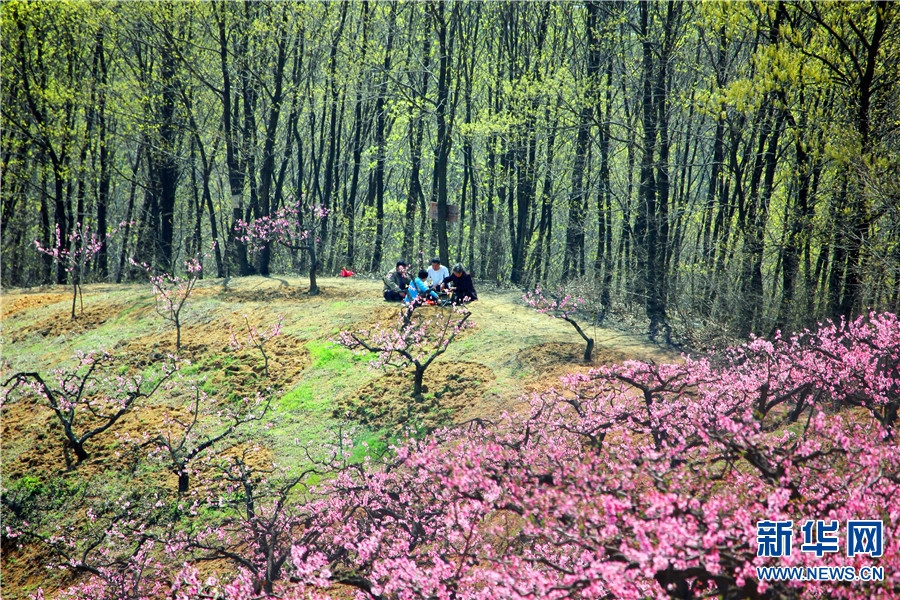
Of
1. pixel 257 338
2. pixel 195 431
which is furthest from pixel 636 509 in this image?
pixel 257 338

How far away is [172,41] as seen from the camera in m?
19.5

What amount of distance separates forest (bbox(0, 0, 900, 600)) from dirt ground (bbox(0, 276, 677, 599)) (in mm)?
78

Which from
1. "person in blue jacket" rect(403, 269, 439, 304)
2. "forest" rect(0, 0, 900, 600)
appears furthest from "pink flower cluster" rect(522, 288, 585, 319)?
"person in blue jacket" rect(403, 269, 439, 304)

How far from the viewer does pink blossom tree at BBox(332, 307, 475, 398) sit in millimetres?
9816

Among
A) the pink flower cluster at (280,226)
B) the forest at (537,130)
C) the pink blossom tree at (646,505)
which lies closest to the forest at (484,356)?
the pink blossom tree at (646,505)

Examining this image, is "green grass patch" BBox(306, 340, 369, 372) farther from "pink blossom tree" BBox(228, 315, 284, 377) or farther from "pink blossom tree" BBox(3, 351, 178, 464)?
"pink blossom tree" BBox(3, 351, 178, 464)

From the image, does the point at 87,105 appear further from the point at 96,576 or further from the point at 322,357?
the point at 96,576

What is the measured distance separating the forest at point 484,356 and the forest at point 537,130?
0.14m

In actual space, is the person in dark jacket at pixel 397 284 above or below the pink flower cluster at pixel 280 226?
below

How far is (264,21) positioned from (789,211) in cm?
1779

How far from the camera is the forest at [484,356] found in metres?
3.90

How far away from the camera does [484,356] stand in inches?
420

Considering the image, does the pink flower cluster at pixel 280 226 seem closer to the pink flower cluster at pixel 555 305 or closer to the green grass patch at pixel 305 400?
the green grass patch at pixel 305 400

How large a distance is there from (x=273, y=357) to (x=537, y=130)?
1077cm
